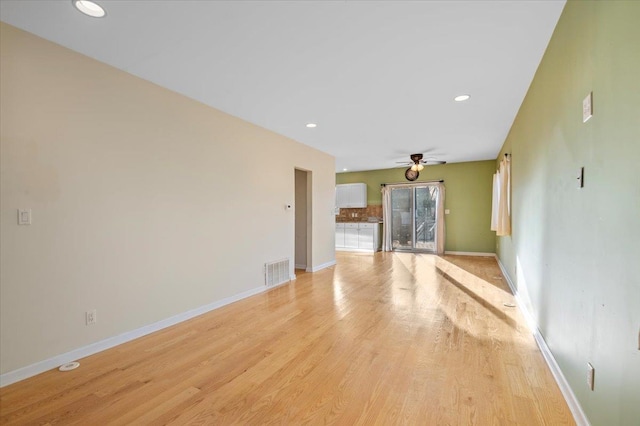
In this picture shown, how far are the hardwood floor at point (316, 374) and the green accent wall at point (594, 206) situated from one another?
16.4 inches

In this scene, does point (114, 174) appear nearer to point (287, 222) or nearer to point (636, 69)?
point (287, 222)

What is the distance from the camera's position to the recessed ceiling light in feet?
6.03

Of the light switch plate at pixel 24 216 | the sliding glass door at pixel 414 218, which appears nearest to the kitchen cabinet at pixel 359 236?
the sliding glass door at pixel 414 218

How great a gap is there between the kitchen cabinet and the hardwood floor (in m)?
4.83

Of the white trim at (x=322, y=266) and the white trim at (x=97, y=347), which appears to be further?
the white trim at (x=322, y=266)

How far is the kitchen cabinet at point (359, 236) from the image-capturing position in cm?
844

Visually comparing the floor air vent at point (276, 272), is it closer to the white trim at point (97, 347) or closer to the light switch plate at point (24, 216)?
the white trim at point (97, 347)

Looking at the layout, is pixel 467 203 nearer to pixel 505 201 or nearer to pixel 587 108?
pixel 505 201

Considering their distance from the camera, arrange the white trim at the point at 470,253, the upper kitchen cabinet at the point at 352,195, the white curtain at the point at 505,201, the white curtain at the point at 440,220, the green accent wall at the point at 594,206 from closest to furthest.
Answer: the green accent wall at the point at 594,206 < the white curtain at the point at 505,201 < the white trim at the point at 470,253 < the white curtain at the point at 440,220 < the upper kitchen cabinet at the point at 352,195

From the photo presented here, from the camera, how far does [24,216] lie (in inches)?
82.4

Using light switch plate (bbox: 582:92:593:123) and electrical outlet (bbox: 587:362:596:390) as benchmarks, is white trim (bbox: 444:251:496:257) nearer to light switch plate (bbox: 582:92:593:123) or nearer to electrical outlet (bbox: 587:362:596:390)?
electrical outlet (bbox: 587:362:596:390)

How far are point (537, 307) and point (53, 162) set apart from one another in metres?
4.43

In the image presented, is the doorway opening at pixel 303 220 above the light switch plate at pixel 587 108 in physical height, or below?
below

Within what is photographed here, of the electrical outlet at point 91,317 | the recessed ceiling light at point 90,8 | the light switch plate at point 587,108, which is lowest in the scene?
the electrical outlet at point 91,317
